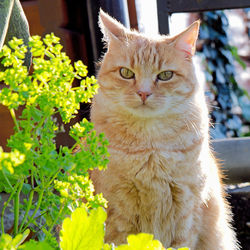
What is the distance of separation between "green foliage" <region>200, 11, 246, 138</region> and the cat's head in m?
2.47

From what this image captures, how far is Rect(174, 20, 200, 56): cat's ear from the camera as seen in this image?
150cm

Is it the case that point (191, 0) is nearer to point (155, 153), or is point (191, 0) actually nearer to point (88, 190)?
point (155, 153)

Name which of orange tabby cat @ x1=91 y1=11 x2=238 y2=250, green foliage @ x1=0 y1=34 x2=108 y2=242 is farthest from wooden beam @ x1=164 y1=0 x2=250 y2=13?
green foliage @ x1=0 y1=34 x2=108 y2=242

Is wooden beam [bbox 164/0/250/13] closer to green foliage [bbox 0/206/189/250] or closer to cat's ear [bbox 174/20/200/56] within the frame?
cat's ear [bbox 174/20/200/56]

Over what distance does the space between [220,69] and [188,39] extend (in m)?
2.62

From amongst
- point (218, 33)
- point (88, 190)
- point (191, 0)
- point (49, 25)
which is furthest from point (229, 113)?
point (88, 190)

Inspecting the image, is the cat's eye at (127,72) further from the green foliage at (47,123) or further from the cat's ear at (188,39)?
the green foliage at (47,123)

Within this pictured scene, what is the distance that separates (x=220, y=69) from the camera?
4.05 m

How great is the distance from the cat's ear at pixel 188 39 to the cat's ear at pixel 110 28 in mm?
225

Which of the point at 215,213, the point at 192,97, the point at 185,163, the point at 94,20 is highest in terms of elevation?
the point at 94,20

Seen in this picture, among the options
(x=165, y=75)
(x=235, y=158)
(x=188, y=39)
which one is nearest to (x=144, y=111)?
(x=165, y=75)

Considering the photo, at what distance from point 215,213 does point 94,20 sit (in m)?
1.17

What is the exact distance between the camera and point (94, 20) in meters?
2.12

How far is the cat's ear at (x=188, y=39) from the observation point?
150 cm
